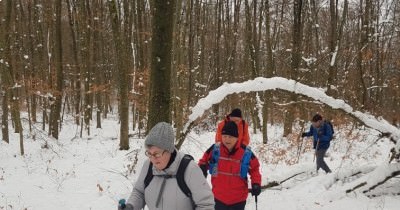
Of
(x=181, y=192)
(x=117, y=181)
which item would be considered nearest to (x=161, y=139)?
(x=181, y=192)

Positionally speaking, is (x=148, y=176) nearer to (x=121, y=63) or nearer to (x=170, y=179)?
(x=170, y=179)

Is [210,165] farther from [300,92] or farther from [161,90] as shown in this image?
[300,92]

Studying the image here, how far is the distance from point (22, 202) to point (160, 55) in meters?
5.51

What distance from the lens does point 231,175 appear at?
4.91 meters

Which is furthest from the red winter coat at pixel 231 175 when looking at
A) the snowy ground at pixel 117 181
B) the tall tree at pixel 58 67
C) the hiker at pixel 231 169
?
the tall tree at pixel 58 67

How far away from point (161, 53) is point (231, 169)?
1947 millimetres

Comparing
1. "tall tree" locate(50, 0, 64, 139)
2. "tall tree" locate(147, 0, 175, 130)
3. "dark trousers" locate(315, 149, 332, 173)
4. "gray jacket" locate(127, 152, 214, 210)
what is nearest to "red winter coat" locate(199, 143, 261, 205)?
"tall tree" locate(147, 0, 175, 130)

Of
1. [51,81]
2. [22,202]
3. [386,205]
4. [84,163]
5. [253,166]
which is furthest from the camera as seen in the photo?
[51,81]

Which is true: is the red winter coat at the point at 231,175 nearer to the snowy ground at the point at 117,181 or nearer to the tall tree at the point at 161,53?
the tall tree at the point at 161,53

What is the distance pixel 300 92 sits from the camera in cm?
686

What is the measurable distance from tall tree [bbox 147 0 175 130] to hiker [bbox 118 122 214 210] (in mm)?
2604

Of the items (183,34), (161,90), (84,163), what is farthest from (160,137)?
(183,34)

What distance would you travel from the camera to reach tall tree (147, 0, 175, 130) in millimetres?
5449

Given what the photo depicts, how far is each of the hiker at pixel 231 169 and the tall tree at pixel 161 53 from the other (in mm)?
1117
